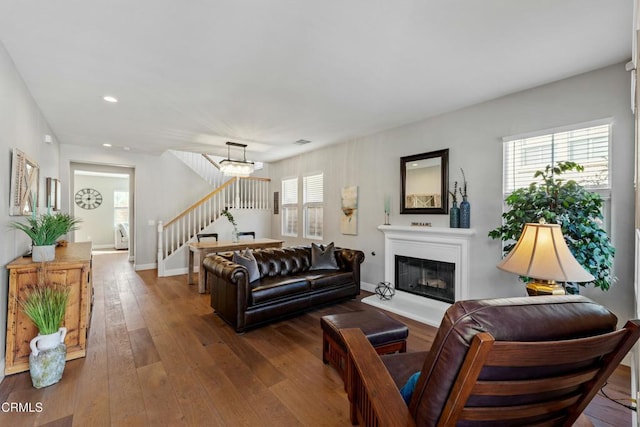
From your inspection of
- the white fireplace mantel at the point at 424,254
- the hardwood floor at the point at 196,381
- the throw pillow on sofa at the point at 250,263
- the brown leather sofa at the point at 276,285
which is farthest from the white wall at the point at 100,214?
the white fireplace mantel at the point at 424,254

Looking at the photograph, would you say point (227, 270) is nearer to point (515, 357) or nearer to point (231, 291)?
point (231, 291)

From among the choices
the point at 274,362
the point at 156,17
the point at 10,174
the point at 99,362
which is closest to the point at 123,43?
the point at 156,17

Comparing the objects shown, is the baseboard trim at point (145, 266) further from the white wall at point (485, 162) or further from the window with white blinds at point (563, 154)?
the window with white blinds at point (563, 154)

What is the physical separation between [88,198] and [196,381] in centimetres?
1004

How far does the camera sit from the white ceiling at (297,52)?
6.28 ft

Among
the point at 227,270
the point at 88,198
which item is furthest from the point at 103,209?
the point at 227,270

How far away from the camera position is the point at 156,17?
6.43 feet

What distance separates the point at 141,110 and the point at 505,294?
16.8 feet

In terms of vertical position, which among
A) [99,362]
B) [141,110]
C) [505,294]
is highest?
[141,110]

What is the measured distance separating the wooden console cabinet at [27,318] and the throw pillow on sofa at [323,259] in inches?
108

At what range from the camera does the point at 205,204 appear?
6758 mm

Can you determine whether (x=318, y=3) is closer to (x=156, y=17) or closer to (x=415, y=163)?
(x=156, y=17)

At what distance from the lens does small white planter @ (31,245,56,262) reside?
2.49 meters

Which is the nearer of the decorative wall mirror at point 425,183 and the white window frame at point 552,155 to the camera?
the white window frame at point 552,155
